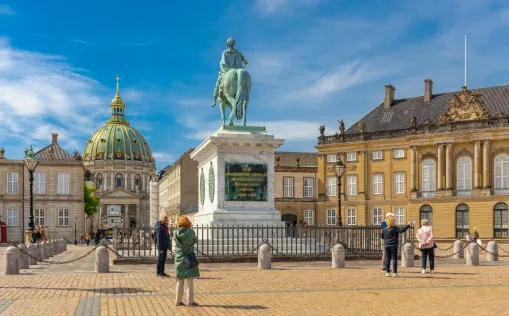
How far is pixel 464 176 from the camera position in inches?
2518

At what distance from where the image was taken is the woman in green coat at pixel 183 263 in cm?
1302

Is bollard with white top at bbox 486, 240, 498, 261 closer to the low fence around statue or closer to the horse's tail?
the low fence around statue

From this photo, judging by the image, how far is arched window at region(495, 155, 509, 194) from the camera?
61.3m

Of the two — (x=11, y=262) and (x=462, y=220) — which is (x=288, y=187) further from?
(x=11, y=262)

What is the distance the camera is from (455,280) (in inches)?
719

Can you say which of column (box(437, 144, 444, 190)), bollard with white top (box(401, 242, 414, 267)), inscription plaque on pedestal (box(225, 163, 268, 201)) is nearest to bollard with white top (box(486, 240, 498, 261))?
bollard with white top (box(401, 242, 414, 267))

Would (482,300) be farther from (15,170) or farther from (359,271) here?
(15,170)

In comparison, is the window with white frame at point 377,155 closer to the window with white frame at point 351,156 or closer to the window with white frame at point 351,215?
the window with white frame at point 351,156

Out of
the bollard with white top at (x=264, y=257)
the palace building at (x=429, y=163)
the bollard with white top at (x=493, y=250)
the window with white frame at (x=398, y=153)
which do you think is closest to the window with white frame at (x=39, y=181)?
the palace building at (x=429, y=163)

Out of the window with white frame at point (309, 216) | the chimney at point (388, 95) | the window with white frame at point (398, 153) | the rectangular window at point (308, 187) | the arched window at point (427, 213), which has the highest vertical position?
the chimney at point (388, 95)

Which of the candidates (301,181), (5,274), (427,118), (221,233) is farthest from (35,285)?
(301,181)

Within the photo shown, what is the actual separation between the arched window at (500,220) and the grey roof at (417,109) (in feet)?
29.1

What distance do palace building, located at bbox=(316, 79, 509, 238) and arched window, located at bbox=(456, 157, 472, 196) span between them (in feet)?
0.31

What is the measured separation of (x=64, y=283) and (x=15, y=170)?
5397 centimetres
